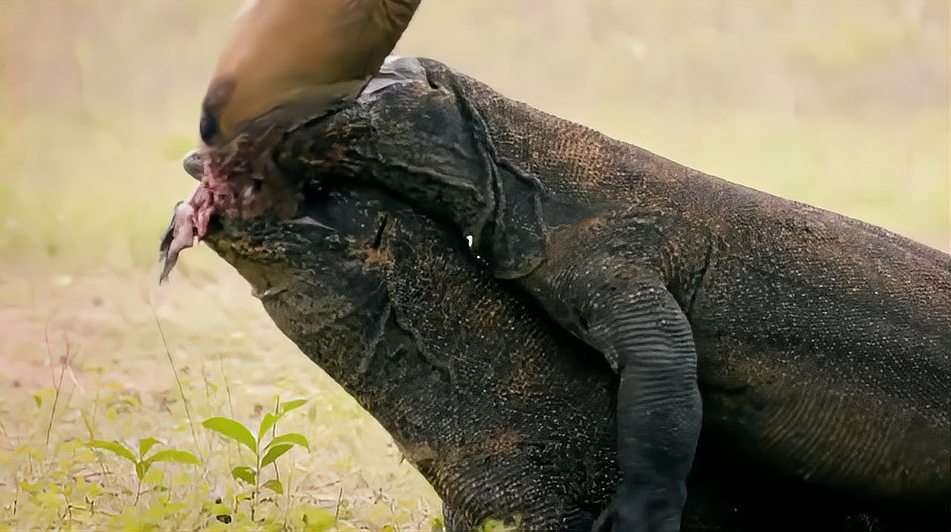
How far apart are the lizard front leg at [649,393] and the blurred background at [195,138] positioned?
899mm

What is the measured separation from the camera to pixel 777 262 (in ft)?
7.09

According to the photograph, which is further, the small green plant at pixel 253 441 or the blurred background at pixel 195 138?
the blurred background at pixel 195 138

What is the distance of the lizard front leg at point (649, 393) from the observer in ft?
6.35

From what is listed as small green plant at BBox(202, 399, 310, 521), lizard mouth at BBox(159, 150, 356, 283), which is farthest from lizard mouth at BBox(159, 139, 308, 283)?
small green plant at BBox(202, 399, 310, 521)

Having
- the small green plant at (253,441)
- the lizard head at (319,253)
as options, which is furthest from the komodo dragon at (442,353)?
the small green plant at (253,441)

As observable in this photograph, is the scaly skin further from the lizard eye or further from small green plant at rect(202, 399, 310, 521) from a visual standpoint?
small green plant at rect(202, 399, 310, 521)

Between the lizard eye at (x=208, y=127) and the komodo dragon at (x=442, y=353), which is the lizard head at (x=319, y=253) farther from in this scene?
the lizard eye at (x=208, y=127)

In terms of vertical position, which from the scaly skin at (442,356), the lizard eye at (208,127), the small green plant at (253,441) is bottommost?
the small green plant at (253,441)

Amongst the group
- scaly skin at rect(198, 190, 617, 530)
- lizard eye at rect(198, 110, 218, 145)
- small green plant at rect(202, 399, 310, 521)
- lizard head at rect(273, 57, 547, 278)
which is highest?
lizard head at rect(273, 57, 547, 278)

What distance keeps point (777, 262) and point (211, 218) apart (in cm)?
114

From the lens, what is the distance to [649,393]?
1.94 meters

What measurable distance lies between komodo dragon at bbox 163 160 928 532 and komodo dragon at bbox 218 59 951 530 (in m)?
0.09

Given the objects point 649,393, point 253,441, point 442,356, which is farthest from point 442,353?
point 253,441

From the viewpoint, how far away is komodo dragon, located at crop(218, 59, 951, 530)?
2031mm
